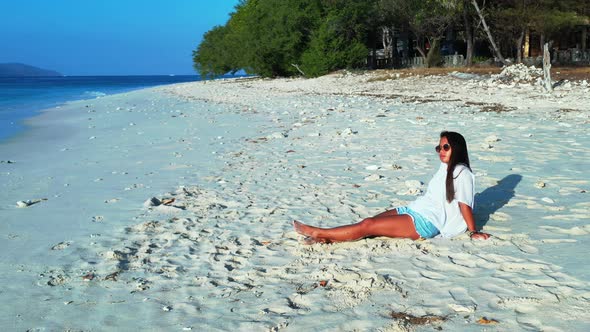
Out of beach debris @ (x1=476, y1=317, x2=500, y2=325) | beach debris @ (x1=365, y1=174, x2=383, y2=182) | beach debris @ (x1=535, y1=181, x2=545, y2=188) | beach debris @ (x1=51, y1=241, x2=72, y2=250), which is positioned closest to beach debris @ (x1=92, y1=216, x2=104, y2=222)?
beach debris @ (x1=51, y1=241, x2=72, y2=250)

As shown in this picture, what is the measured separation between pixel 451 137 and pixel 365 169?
2.65 metres

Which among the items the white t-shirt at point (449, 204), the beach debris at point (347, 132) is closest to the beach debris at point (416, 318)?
the white t-shirt at point (449, 204)

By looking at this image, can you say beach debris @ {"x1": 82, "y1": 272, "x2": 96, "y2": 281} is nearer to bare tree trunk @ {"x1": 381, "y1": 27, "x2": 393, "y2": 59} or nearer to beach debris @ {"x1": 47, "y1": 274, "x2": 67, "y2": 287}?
beach debris @ {"x1": 47, "y1": 274, "x2": 67, "y2": 287}

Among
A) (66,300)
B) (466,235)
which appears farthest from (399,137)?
(66,300)

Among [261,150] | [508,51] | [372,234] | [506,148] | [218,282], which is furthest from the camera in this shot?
[508,51]

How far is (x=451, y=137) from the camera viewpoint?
449cm

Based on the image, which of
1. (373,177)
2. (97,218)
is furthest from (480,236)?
(97,218)

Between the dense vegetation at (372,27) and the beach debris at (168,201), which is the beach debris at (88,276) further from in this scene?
the dense vegetation at (372,27)

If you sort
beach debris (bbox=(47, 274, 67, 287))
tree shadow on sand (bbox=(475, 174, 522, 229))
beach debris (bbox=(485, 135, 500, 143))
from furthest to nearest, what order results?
beach debris (bbox=(485, 135, 500, 143)) < tree shadow on sand (bbox=(475, 174, 522, 229)) < beach debris (bbox=(47, 274, 67, 287))

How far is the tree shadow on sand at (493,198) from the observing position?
5060 mm

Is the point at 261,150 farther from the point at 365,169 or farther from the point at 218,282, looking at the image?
the point at 218,282

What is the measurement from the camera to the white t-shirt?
4371 millimetres

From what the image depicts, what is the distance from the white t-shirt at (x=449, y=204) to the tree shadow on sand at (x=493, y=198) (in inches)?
17.0

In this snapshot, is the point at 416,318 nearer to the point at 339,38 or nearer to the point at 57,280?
the point at 57,280
